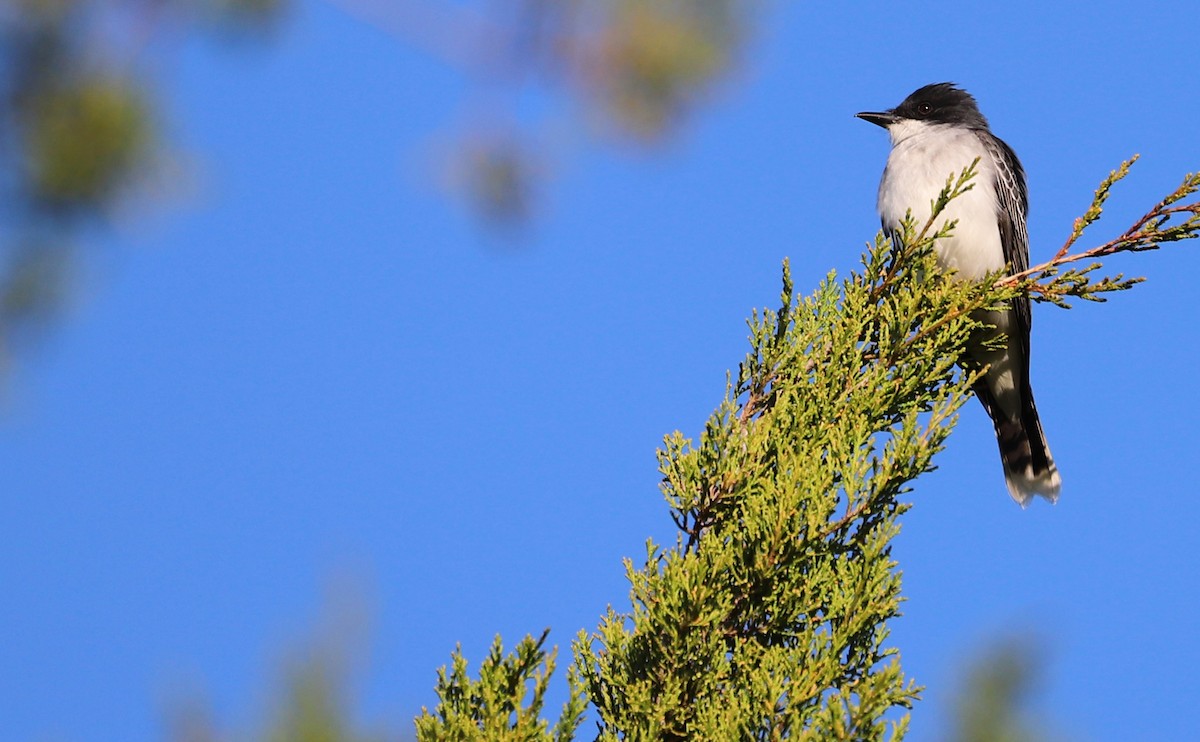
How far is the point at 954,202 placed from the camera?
22.6ft

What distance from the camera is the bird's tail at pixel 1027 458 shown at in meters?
6.37

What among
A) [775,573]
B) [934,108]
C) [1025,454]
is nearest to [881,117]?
[934,108]

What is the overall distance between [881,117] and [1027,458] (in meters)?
2.32

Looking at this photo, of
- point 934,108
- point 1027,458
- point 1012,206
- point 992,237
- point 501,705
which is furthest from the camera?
point 934,108

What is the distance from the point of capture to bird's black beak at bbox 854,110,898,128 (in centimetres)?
759

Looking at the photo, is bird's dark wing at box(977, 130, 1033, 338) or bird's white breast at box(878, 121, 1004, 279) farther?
bird's dark wing at box(977, 130, 1033, 338)

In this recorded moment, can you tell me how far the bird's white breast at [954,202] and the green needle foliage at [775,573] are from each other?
290 centimetres

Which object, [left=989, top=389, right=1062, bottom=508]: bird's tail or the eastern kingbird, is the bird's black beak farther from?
[left=989, top=389, right=1062, bottom=508]: bird's tail

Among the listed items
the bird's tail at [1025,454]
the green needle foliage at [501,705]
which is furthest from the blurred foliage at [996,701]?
the green needle foliage at [501,705]

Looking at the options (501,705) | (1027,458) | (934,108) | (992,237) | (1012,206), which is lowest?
(501,705)

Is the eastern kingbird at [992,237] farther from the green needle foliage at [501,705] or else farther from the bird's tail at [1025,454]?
the green needle foliage at [501,705]

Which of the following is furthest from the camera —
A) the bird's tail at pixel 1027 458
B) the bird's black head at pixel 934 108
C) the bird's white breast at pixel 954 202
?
the bird's black head at pixel 934 108

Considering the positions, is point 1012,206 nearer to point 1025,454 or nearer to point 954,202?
point 954,202

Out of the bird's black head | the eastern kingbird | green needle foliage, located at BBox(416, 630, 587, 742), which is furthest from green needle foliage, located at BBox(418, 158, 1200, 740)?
the bird's black head
